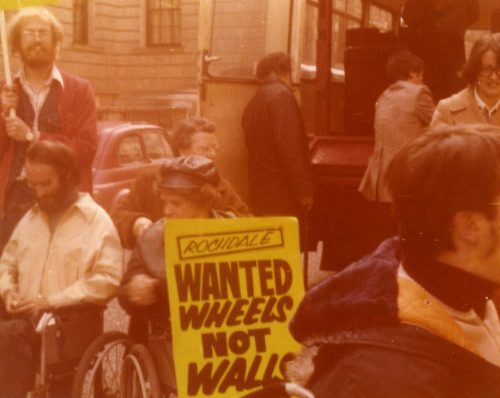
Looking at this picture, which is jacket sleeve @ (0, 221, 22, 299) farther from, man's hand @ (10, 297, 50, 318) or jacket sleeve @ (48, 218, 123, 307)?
jacket sleeve @ (48, 218, 123, 307)

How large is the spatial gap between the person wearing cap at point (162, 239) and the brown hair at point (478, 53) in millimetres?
1395

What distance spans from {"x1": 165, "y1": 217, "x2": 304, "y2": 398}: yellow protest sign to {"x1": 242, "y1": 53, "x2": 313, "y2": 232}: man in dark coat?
6.13 ft

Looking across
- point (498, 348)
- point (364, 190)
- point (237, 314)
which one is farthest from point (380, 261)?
point (364, 190)

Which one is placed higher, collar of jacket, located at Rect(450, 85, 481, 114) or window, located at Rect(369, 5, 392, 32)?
window, located at Rect(369, 5, 392, 32)

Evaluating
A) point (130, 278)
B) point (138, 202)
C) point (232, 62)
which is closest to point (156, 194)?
point (138, 202)

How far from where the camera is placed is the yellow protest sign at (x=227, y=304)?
3.76m

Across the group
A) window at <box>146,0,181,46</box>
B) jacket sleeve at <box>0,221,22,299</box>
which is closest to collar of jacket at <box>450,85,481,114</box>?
window at <box>146,0,181,46</box>

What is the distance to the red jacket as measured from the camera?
187 inches

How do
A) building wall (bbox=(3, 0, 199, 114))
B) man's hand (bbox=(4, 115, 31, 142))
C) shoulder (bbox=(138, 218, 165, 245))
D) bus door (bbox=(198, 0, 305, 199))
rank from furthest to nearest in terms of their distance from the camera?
bus door (bbox=(198, 0, 305, 199)) → building wall (bbox=(3, 0, 199, 114)) → man's hand (bbox=(4, 115, 31, 142)) → shoulder (bbox=(138, 218, 165, 245))

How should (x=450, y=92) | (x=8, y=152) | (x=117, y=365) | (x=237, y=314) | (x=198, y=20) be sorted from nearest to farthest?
(x=237, y=314) → (x=117, y=365) → (x=8, y=152) → (x=198, y=20) → (x=450, y=92)

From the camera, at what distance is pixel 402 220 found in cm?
178

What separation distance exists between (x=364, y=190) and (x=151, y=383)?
9.00 feet

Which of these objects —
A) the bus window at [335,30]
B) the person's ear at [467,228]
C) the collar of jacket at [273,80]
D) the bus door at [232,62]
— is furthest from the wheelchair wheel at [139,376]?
the bus window at [335,30]

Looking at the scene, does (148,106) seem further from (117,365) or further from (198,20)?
(117,365)
